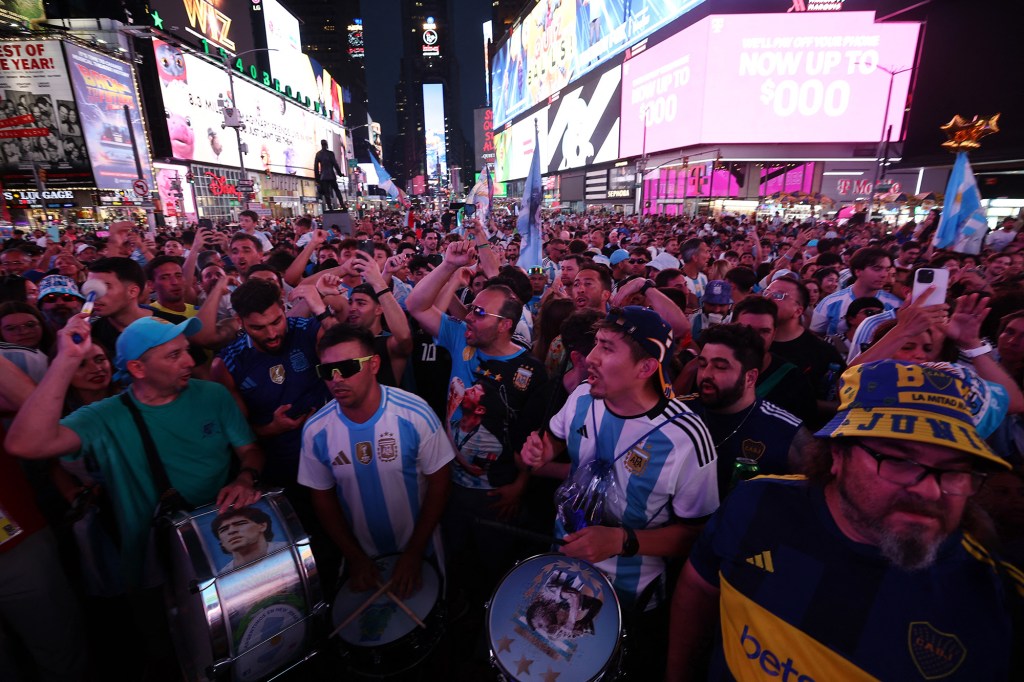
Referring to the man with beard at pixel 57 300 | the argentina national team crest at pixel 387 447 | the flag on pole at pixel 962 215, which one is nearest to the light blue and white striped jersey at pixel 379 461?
the argentina national team crest at pixel 387 447

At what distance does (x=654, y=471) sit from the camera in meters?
2.34

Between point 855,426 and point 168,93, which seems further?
point 168,93

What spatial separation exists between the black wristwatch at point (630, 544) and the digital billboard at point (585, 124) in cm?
4552

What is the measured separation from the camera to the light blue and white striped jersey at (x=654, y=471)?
2307mm

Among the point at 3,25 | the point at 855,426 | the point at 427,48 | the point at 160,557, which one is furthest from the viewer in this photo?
the point at 427,48

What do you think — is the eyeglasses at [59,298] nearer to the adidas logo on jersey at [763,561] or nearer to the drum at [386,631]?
the drum at [386,631]

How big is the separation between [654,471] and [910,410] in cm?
114

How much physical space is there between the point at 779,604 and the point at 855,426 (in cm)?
66

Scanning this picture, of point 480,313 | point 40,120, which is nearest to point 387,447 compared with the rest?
point 480,313

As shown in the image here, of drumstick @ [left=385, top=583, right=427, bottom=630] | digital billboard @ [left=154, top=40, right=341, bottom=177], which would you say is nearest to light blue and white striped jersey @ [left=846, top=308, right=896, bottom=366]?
drumstick @ [left=385, top=583, right=427, bottom=630]

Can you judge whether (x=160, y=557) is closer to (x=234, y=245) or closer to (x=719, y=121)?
(x=234, y=245)

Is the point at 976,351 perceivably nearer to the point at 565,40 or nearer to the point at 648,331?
the point at 648,331

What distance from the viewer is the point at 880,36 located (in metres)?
31.0

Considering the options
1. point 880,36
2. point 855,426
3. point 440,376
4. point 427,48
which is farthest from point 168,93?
point 427,48
